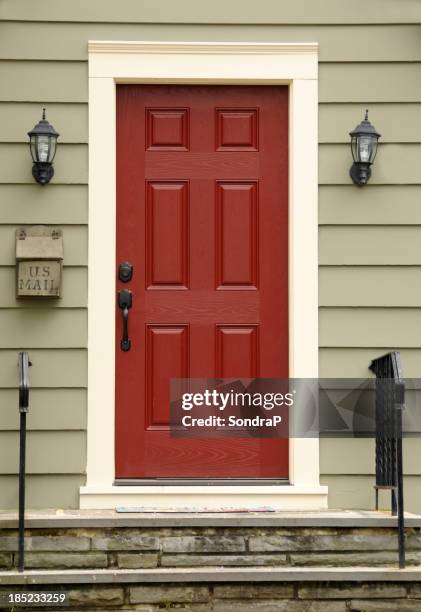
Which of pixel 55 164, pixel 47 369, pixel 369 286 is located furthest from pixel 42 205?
pixel 369 286

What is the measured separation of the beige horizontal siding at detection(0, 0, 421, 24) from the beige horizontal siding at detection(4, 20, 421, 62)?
0.12ft

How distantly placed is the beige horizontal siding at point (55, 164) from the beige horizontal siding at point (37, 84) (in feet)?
0.52

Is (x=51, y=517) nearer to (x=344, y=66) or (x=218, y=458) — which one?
(x=218, y=458)

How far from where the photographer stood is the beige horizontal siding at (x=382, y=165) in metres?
6.08

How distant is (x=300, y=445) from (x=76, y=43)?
244 centimetres

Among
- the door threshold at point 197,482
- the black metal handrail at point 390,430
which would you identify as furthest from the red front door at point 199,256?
the black metal handrail at point 390,430

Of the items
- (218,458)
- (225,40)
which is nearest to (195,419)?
(218,458)

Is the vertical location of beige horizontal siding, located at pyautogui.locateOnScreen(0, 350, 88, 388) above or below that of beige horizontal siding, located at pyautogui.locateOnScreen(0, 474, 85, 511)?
above

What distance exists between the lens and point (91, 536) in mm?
5523

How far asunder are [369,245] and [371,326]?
1.42 feet

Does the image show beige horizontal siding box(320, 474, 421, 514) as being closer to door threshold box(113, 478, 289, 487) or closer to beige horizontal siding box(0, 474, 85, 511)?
door threshold box(113, 478, 289, 487)

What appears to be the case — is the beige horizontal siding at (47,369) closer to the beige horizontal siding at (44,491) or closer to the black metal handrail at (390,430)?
the beige horizontal siding at (44,491)

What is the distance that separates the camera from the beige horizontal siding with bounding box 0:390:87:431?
594 centimetres

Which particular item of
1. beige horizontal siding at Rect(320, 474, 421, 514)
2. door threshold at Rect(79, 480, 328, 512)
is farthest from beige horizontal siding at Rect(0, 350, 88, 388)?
beige horizontal siding at Rect(320, 474, 421, 514)
